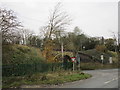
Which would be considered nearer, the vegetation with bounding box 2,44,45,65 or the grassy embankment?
the grassy embankment

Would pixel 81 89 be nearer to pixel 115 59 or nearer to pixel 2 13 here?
pixel 2 13

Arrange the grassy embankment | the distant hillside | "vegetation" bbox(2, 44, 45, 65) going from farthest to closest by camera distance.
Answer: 1. "vegetation" bbox(2, 44, 45, 65)
2. the distant hillside
3. the grassy embankment

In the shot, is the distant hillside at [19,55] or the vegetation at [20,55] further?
the vegetation at [20,55]

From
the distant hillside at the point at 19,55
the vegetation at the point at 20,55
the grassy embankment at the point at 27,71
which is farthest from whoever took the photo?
the vegetation at the point at 20,55

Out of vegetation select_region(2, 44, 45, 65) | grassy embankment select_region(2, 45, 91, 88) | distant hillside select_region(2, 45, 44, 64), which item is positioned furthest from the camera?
vegetation select_region(2, 44, 45, 65)

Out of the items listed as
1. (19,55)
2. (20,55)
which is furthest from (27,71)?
(20,55)

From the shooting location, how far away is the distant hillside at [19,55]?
809 inches

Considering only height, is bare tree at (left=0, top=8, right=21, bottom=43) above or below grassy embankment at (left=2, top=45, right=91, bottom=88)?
above

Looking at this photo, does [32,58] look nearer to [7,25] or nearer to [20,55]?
[20,55]

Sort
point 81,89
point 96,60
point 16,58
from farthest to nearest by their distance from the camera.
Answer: point 96,60, point 16,58, point 81,89

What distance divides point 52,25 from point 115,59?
112ft

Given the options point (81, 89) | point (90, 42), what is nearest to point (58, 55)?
point (81, 89)

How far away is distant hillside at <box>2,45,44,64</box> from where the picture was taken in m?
20.5

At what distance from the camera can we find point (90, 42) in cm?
8144
